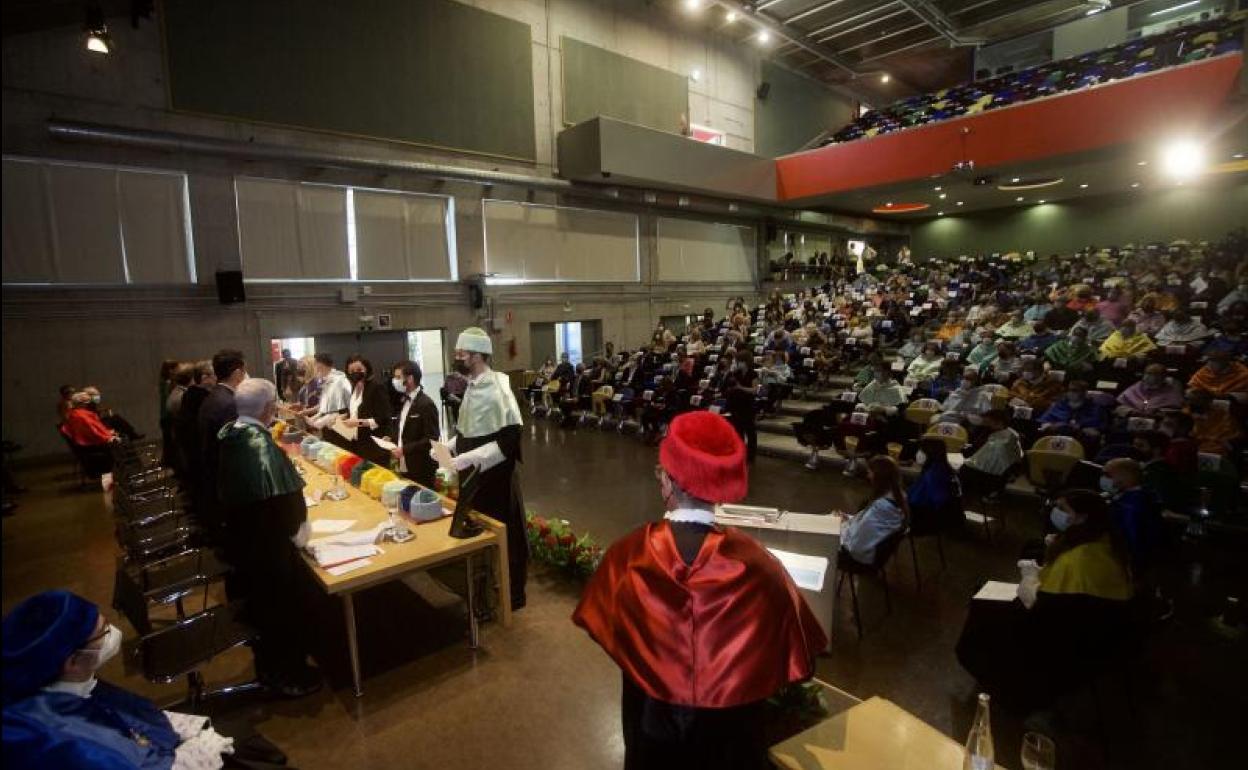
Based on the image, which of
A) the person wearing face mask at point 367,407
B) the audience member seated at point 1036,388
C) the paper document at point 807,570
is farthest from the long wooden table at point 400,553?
the audience member seated at point 1036,388

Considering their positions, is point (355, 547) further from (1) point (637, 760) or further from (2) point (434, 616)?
(1) point (637, 760)

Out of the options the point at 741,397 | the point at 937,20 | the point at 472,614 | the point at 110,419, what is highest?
the point at 937,20

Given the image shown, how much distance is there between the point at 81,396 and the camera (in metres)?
8.05

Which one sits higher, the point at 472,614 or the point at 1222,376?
the point at 1222,376

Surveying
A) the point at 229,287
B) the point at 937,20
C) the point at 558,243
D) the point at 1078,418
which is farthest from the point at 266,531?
the point at 937,20

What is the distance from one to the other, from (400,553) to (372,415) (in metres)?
3.15

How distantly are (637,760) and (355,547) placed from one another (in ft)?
7.88

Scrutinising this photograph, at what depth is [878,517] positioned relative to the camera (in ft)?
13.5

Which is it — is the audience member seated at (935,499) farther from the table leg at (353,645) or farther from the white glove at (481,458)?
the table leg at (353,645)

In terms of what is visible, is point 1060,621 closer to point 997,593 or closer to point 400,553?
point 997,593

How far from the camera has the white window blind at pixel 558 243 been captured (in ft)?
47.5

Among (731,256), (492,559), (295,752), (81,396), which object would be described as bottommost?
(295,752)

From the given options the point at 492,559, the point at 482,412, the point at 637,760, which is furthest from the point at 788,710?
the point at 482,412

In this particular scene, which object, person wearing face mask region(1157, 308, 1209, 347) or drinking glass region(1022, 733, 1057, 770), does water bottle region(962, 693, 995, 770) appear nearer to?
drinking glass region(1022, 733, 1057, 770)
